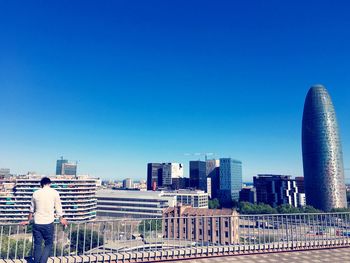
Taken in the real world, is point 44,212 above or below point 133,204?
above

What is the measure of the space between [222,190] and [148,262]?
17793 cm

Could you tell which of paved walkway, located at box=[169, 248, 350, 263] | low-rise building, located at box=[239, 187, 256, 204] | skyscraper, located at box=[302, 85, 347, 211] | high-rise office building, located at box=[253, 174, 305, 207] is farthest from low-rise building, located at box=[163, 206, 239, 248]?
low-rise building, located at box=[239, 187, 256, 204]

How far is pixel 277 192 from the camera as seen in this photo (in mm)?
117188

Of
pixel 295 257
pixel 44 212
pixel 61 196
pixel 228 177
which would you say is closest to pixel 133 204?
pixel 61 196

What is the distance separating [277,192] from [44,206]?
128136 mm

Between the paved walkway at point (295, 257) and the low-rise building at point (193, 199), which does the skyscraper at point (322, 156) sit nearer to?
the low-rise building at point (193, 199)

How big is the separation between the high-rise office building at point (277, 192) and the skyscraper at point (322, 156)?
9011 mm

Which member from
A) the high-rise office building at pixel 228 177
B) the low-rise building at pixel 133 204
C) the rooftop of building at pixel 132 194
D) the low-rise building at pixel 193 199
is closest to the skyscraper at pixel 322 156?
the low-rise building at pixel 193 199

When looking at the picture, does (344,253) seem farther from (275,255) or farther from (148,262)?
(148,262)

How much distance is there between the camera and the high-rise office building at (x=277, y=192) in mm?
112656

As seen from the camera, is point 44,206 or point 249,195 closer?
point 44,206

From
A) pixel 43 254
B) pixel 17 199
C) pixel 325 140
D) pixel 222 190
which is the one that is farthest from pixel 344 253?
pixel 222 190

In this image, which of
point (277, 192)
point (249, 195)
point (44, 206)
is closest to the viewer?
point (44, 206)

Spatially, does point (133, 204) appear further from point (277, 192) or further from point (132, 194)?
point (277, 192)
